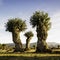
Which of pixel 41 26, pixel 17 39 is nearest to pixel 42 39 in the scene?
pixel 41 26

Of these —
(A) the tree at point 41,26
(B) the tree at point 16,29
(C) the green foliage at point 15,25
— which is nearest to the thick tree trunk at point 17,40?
(B) the tree at point 16,29

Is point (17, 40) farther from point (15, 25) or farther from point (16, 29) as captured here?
point (15, 25)

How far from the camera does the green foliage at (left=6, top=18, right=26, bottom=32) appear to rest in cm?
5784

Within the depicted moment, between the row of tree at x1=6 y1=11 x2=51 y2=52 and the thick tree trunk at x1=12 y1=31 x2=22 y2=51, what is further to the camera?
the thick tree trunk at x1=12 y1=31 x2=22 y2=51

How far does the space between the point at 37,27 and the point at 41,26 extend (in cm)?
118

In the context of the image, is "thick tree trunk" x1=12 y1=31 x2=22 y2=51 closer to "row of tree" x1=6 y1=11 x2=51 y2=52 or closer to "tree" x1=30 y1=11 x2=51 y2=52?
"row of tree" x1=6 y1=11 x2=51 y2=52

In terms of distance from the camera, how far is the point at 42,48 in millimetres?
52156

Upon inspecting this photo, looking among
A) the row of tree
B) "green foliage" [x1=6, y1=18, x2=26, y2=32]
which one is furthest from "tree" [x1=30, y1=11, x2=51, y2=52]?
"green foliage" [x1=6, y1=18, x2=26, y2=32]

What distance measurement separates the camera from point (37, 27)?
53.7 meters

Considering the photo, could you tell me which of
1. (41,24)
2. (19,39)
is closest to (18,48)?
(19,39)

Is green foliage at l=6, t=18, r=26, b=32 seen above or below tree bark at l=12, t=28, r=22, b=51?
above

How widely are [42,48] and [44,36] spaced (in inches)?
116

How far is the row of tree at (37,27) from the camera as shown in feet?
171

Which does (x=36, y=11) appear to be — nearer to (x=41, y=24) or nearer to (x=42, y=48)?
(x=41, y=24)
